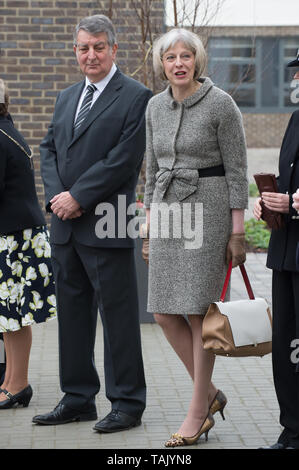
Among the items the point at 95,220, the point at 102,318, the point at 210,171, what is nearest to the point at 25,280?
the point at 102,318

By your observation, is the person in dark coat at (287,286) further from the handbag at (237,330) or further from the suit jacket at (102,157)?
the suit jacket at (102,157)

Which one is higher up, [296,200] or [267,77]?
[296,200]

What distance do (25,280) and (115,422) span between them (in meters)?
1.11

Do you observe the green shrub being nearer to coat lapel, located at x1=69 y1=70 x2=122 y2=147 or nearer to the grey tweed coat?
coat lapel, located at x1=69 y1=70 x2=122 y2=147

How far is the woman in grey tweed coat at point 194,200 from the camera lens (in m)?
5.12

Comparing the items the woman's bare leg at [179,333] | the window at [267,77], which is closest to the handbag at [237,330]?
the woman's bare leg at [179,333]

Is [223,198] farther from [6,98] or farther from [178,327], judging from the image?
[6,98]

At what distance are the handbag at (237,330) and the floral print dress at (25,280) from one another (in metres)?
1.43

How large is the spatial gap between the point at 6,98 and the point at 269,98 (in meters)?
32.9

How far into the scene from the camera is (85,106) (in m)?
5.66

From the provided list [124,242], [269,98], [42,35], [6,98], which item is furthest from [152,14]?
[269,98]

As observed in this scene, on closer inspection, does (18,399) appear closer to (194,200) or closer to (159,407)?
(159,407)

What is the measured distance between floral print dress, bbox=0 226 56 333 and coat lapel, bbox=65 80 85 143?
769 mm

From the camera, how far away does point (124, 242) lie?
5613mm
